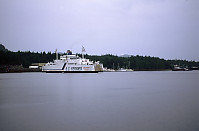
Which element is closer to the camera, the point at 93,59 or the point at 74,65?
the point at 74,65

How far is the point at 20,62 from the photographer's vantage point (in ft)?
302

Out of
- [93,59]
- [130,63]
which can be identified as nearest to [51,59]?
[93,59]

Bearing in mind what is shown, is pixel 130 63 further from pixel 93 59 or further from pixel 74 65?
pixel 74 65

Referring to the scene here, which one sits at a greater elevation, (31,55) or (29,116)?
(31,55)

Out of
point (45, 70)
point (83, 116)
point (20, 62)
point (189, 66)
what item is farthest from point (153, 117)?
point (189, 66)

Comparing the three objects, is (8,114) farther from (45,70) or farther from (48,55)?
(48,55)

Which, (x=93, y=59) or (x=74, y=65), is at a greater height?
(x=93, y=59)

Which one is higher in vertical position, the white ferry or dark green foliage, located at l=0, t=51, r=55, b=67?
dark green foliage, located at l=0, t=51, r=55, b=67

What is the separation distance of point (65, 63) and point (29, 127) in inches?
2750

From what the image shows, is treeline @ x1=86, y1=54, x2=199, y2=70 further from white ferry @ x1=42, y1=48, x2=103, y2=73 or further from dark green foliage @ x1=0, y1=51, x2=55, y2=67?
white ferry @ x1=42, y1=48, x2=103, y2=73

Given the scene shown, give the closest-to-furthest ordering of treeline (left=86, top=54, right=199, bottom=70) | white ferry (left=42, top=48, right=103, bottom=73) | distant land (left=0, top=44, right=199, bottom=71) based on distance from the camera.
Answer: white ferry (left=42, top=48, right=103, bottom=73) < distant land (left=0, top=44, right=199, bottom=71) < treeline (left=86, top=54, right=199, bottom=70)

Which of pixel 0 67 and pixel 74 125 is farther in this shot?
pixel 0 67

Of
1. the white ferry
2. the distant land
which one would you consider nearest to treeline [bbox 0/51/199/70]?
the distant land

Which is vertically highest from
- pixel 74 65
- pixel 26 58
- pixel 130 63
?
pixel 26 58
